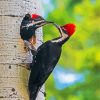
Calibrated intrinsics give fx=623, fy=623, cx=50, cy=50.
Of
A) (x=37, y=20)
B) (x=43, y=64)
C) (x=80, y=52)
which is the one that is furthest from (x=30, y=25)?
(x=80, y=52)

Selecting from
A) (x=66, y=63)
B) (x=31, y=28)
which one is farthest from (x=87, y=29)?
(x=31, y=28)

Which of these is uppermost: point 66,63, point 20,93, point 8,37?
point 8,37

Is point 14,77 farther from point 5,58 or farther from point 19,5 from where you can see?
point 19,5

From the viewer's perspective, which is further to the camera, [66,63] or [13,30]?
[66,63]

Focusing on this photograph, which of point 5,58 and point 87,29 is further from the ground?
point 5,58

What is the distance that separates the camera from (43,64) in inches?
67.6

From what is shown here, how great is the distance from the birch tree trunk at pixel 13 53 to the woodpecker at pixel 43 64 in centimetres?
2

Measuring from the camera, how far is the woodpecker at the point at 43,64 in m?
1.71

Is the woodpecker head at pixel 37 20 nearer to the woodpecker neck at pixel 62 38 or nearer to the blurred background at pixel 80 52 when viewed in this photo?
the woodpecker neck at pixel 62 38

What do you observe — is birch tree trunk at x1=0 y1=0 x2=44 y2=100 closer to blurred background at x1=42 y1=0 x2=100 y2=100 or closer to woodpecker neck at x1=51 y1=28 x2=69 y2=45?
woodpecker neck at x1=51 y1=28 x2=69 y2=45

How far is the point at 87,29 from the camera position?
655cm

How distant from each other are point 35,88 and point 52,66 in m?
0.08

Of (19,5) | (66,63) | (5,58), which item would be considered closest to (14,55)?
(5,58)

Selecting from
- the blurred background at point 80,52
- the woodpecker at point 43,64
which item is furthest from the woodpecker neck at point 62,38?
the blurred background at point 80,52
